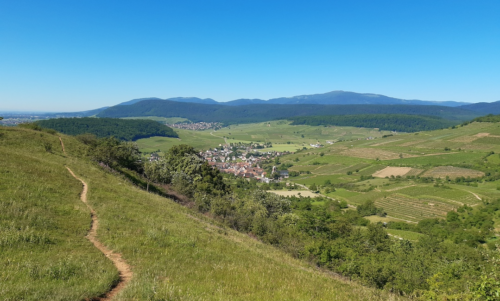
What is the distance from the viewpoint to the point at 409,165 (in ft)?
433

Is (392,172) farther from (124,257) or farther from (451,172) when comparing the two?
(124,257)

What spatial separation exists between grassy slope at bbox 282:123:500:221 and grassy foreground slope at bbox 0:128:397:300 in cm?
8187

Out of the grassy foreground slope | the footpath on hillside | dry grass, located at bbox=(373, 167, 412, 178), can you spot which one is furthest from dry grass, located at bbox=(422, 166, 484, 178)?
the footpath on hillside

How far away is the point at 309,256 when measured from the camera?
29.3 meters

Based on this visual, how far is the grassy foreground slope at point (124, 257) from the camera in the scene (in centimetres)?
705

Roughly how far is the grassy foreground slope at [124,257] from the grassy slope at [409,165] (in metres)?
81.9

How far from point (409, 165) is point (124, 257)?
149055mm

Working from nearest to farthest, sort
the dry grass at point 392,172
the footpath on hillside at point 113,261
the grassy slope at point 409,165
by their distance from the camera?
the footpath on hillside at point 113,261 < the grassy slope at point 409,165 < the dry grass at point 392,172

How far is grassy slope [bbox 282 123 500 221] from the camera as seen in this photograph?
8331 centimetres

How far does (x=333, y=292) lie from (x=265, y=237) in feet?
72.3

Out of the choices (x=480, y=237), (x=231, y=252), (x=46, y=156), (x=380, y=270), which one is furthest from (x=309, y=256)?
(x=480, y=237)

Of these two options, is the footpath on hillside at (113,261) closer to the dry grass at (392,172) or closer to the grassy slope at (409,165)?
the grassy slope at (409,165)

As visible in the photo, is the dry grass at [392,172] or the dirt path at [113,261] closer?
the dirt path at [113,261]

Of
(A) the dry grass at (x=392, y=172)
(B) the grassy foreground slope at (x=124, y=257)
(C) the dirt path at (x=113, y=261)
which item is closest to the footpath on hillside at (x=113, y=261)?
(C) the dirt path at (x=113, y=261)
